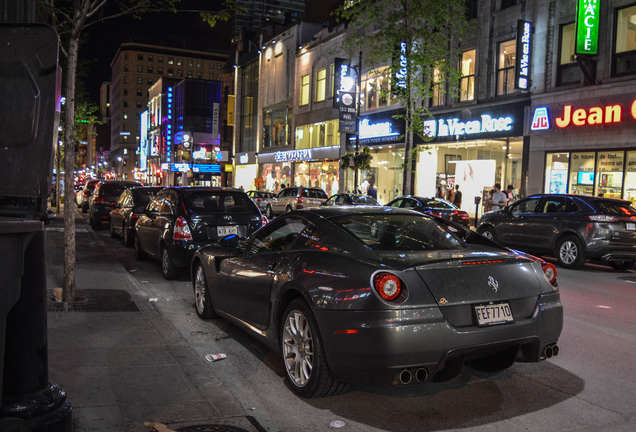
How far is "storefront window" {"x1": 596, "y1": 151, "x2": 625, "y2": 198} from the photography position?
64.4ft

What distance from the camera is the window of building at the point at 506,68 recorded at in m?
24.1

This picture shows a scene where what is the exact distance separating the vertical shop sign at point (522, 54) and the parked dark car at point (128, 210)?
577 inches

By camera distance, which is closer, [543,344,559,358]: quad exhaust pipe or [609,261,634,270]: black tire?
[543,344,559,358]: quad exhaust pipe

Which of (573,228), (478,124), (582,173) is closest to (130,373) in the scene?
(573,228)

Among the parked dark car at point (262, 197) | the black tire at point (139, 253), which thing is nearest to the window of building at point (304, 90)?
the parked dark car at point (262, 197)

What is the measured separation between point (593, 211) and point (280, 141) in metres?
35.7

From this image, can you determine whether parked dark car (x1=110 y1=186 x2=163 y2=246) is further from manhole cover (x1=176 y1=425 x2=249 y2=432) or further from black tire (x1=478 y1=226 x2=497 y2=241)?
manhole cover (x1=176 y1=425 x2=249 y2=432)

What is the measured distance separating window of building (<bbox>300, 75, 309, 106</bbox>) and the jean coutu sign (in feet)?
52.0

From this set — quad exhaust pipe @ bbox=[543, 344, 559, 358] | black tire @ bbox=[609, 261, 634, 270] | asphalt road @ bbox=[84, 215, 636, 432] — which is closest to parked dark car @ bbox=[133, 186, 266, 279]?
asphalt road @ bbox=[84, 215, 636, 432]

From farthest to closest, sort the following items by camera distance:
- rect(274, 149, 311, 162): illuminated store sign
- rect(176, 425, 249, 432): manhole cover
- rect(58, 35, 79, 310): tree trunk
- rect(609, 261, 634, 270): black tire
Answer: rect(274, 149, 311, 162): illuminated store sign → rect(609, 261, 634, 270): black tire → rect(58, 35, 79, 310): tree trunk → rect(176, 425, 249, 432): manhole cover

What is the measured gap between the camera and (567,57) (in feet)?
71.2

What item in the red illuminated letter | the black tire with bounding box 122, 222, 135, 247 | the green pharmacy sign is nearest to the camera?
the black tire with bounding box 122, 222, 135, 247

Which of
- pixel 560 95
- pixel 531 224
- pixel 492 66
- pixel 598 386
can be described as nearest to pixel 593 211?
pixel 531 224

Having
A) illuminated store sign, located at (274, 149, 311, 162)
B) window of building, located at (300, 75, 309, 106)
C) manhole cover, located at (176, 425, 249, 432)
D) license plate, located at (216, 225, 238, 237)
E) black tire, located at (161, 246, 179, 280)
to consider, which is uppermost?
window of building, located at (300, 75, 309, 106)
